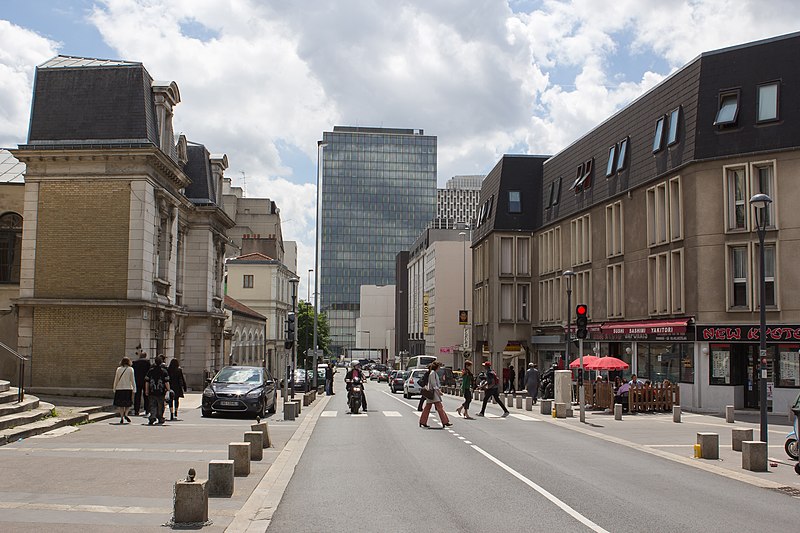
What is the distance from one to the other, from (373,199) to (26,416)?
16561cm

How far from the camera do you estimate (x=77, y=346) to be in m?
27.8

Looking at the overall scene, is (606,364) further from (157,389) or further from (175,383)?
(157,389)

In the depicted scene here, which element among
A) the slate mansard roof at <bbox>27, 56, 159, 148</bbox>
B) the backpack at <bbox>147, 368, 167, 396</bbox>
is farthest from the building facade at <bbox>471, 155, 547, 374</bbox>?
the backpack at <bbox>147, 368, 167, 396</bbox>

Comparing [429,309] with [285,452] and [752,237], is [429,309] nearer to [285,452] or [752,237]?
[752,237]

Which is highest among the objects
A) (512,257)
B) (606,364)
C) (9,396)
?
(512,257)

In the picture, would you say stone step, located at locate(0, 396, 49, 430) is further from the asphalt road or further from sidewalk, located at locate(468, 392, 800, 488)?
sidewalk, located at locate(468, 392, 800, 488)

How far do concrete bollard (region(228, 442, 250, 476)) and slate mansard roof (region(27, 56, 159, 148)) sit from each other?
62.7 ft

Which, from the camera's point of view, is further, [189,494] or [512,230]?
[512,230]

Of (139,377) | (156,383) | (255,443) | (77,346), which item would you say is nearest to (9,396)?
(156,383)

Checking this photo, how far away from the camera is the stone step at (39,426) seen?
1559 cm

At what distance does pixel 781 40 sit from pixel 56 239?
26.9 metres

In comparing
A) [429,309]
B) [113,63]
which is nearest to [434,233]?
[429,309]

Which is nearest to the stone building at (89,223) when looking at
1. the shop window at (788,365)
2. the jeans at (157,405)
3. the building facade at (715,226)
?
the jeans at (157,405)

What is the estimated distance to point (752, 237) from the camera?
29203 mm
